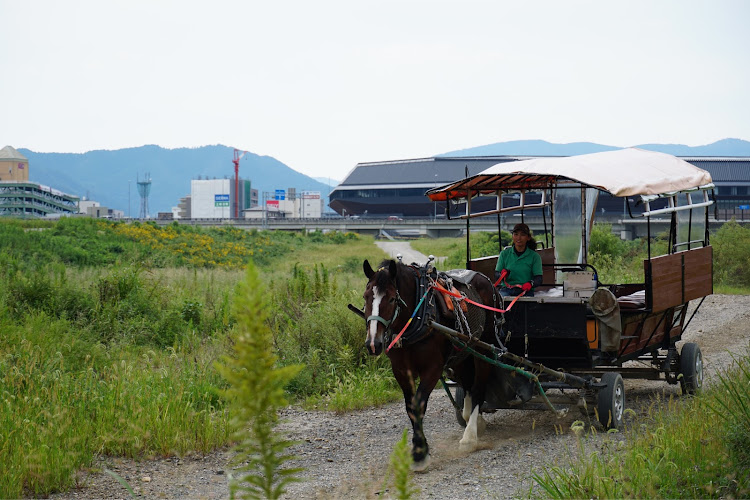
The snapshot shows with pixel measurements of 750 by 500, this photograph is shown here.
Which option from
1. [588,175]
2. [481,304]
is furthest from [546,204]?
[481,304]

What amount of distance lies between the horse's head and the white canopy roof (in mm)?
2609

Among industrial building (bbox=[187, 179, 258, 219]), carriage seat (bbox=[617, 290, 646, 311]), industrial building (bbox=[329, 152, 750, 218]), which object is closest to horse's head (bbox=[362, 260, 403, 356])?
carriage seat (bbox=[617, 290, 646, 311])

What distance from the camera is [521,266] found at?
9727mm

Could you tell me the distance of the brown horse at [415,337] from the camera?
277 inches

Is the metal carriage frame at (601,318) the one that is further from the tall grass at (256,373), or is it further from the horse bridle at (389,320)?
the tall grass at (256,373)

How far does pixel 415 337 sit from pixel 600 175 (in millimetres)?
3087

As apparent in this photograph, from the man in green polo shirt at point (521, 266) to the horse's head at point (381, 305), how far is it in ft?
9.11

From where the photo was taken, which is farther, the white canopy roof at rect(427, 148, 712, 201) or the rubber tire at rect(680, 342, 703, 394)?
the rubber tire at rect(680, 342, 703, 394)

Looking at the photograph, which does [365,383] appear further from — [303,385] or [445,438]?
[445,438]

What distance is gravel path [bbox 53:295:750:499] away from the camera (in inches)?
260

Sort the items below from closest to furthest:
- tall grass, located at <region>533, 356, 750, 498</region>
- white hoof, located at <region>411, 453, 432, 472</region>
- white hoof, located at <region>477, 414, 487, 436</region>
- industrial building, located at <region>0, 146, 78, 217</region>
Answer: tall grass, located at <region>533, 356, 750, 498</region> → white hoof, located at <region>411, 453, 432, 472</region> → white hoof, located at <region>477, 414, 487, 436</region> → industrial building, located at <region>0, 146, 78, 217</region>

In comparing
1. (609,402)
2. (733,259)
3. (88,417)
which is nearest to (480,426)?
(609,402)

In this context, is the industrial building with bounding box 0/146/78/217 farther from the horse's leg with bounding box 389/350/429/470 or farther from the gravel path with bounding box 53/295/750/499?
the horse's leg with bounding box 389/350/429/470

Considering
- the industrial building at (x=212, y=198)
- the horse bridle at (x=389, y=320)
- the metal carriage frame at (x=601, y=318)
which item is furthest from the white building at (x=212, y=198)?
the horse bridle at (x=389, y=320)
